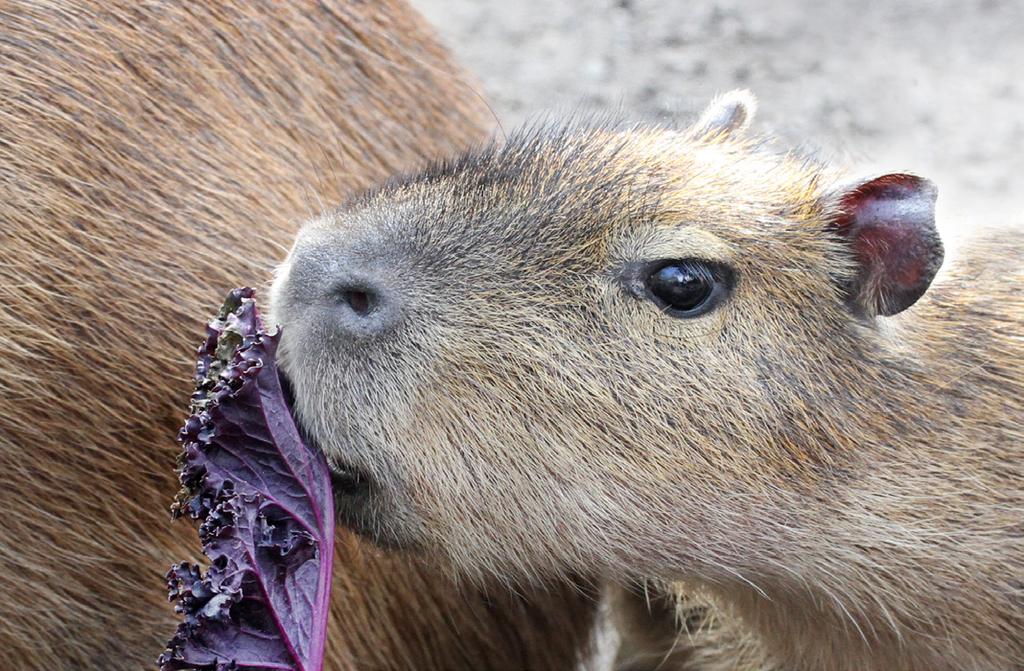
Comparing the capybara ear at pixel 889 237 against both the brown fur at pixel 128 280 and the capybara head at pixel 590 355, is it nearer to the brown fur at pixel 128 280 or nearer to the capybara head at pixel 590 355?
the capybara head at pixel 590 355

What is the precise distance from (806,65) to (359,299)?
141 inches

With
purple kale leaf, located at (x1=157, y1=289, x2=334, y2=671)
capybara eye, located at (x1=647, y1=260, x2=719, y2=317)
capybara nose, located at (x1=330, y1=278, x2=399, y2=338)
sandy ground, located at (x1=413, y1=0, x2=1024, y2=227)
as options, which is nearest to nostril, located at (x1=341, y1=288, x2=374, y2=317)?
capybara nose, located at (x1=330, y1=278, x2=399, y2=338)

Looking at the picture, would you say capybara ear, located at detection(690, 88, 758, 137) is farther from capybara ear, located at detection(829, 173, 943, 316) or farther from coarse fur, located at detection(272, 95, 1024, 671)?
capybara ear, located at detection(829, 173, 943, 316)

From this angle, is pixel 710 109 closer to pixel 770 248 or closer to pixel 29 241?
pixel 770 248

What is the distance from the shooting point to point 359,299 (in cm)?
217

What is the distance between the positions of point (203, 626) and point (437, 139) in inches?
53.5

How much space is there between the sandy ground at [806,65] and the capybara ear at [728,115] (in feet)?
6.81

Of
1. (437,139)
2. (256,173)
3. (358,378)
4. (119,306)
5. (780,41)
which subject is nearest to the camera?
(358,378)

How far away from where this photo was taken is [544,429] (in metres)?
2.21

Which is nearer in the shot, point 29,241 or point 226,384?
point 226,384

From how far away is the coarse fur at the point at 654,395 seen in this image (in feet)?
7.13

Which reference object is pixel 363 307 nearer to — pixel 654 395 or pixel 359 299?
pixel 359 299

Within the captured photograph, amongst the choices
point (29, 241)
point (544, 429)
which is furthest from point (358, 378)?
point (29, 241)

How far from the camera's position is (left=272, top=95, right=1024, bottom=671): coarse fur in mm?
2174
